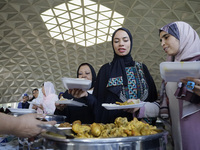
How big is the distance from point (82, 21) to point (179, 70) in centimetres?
1586

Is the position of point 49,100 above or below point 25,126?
below

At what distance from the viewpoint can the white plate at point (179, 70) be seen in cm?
151

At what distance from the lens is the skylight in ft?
47.5

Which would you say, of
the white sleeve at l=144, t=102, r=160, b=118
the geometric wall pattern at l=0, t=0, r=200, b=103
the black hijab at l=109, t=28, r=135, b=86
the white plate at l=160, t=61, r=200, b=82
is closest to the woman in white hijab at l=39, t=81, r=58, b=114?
the black hijab at l=109, t=28, r=135, b=86

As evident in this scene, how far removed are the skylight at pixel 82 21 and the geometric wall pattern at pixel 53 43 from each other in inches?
24.1

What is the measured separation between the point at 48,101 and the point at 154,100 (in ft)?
13.6

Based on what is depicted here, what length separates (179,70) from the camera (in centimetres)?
154

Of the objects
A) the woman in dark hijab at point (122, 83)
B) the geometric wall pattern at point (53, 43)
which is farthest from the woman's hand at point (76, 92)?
the geometric wall pattern at point (53, 43)

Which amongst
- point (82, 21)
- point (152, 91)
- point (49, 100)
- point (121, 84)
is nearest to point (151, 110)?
point (152, 91)

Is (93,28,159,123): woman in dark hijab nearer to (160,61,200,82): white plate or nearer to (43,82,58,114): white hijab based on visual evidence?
(160,61,200,82): white plate

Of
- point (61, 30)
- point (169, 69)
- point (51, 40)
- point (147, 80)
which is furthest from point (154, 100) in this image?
point (51, 40)

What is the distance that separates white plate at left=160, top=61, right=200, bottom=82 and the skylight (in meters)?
13.7

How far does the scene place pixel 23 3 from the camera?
13.6m

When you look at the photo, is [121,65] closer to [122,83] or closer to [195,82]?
[122,83]
